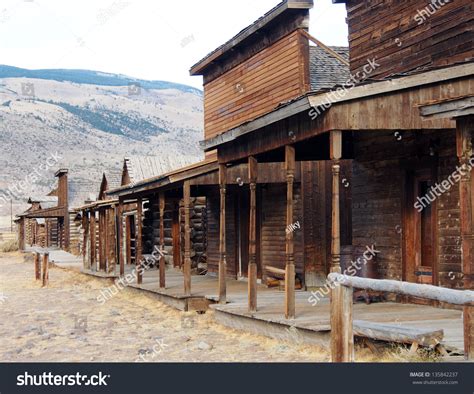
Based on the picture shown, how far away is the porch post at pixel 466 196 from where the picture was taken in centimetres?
673

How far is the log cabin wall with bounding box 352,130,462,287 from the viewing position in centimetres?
991

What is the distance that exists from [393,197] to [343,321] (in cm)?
525

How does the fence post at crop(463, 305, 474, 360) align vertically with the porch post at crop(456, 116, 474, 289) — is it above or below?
below

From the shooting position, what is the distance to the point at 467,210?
685 cm

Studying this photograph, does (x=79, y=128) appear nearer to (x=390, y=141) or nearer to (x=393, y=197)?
(x=390, y=141)

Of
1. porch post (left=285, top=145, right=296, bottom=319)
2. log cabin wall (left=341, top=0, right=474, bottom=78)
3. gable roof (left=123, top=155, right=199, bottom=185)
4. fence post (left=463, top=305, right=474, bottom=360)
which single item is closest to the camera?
fence post (left=463, top=305, right=474, bottom=360)

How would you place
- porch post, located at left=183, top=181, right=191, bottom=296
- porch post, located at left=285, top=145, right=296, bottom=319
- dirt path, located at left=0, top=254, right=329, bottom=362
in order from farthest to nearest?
1. porch post, located at left=183, top=181, right=191, bottom=296
2. porch post, located at left=285, top=145, right=296, bottom=319
3. dirt path, located at left=0, top=254, right=329, bottom=362

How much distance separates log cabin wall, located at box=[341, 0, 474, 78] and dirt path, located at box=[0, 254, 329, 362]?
5.10m

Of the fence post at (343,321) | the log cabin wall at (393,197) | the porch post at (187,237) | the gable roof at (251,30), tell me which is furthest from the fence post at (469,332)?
the gable roof at (251,30)

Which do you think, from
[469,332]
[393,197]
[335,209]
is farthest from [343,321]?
[393,197]

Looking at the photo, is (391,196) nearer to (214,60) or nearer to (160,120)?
(214,60)

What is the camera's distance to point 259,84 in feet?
55.0

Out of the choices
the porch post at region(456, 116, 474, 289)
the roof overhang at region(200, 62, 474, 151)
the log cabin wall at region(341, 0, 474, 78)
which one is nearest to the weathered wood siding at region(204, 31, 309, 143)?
the log cabin wall at region(341, 0, 474, 78)

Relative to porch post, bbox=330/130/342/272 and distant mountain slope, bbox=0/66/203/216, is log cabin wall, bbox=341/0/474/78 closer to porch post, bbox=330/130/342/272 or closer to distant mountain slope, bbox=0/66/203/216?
porch post, bbox=330/130/342/272
